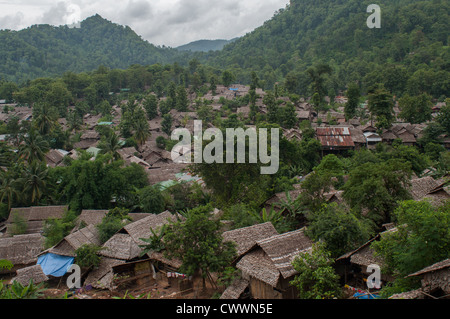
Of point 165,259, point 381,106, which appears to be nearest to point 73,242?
point 165,259

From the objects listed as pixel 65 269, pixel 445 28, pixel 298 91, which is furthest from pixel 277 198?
pixel 445 28

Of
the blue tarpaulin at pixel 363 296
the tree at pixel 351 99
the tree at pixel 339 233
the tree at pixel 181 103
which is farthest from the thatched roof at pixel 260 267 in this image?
the tree at pixel 181 103

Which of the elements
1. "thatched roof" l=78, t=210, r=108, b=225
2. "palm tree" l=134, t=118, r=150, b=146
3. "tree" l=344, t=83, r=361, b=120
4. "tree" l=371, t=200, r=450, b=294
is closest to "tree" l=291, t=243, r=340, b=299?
"tree" l=371, t=200, r=450, b=294

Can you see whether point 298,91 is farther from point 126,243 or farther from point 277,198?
point 126,243

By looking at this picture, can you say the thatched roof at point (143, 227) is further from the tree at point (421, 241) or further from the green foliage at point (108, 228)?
the tree at point (421, 241)

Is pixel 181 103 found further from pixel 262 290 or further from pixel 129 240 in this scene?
pixel 262 290
